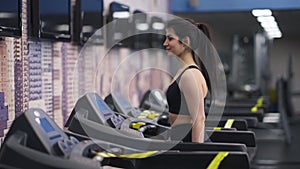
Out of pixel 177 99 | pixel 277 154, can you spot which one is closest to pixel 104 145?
pixel 177 99

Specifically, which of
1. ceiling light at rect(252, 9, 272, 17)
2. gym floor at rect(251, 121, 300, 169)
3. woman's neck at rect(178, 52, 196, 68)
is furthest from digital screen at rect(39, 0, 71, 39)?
ceiling light at rect(252, 9, 272, 17)

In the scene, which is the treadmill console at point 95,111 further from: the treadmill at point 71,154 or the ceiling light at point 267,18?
the ceiling light at point 267,18

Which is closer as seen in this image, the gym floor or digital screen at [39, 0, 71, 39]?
digital screen at [39, 0, 71, 39]

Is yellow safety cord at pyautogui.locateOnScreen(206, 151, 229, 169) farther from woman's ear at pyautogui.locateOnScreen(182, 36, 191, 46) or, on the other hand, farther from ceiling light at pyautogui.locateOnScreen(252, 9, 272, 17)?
ceiling light at pyautogui.locateOnScreen(252, 9, 272, 17)

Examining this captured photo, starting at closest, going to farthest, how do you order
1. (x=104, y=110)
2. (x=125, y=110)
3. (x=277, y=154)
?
(x=104, y=110), (x=125, y=110), (x=277, y=154)

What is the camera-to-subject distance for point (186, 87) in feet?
10.3

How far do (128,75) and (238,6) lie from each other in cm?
222

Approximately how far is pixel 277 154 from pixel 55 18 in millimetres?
4299

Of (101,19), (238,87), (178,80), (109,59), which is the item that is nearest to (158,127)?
(178,80)

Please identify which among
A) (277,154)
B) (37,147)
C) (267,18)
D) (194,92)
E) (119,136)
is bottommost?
(277,154)

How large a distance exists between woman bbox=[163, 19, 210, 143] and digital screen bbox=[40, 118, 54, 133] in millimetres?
859

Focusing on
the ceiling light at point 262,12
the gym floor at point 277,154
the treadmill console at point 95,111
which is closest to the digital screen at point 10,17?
the treadmill console at point 95,111

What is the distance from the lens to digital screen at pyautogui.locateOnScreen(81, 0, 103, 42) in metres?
4.58

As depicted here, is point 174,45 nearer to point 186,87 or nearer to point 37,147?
point 186,87
